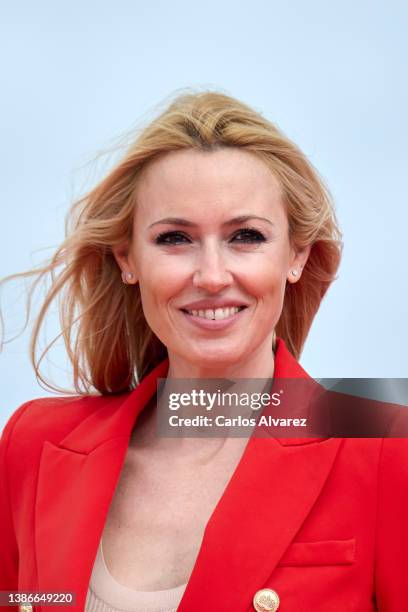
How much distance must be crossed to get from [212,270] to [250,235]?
9.0 inches

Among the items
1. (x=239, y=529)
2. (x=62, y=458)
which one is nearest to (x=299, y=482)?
(x=239, y=529)

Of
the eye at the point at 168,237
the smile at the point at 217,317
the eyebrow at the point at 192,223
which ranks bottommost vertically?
the smile at the point at 217,317

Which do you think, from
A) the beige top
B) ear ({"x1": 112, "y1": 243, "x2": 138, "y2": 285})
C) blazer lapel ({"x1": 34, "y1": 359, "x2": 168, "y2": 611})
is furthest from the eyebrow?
the beige top

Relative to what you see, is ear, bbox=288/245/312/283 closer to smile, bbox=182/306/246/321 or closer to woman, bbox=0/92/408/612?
woman, bbox=0/92/408/612

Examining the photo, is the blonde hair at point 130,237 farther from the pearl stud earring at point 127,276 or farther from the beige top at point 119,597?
the beige top at point 119,597

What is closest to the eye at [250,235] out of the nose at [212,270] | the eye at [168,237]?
the nose at [212,270]

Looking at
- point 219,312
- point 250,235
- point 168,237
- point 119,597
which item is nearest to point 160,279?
point 168,237

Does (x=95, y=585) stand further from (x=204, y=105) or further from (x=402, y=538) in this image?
(x=204, y=105)

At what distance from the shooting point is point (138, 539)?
405 cm

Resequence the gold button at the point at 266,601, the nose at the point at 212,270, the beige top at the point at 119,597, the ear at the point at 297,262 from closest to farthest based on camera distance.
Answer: the gold button at the point at 266,601, the beige top at the point at 119,597, the nose at the point at 212,270, the ear at the point at 297,262

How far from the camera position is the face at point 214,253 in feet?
13.0

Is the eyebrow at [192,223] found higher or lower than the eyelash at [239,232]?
higher

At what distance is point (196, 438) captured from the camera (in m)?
4.30

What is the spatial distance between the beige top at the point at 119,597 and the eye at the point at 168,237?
1.21 metres
